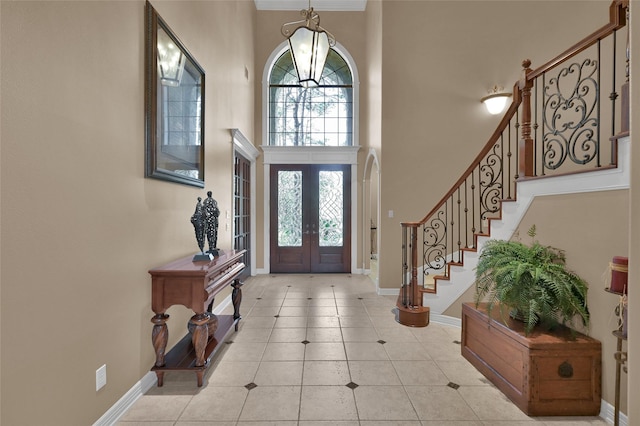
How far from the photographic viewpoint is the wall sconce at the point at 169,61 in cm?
248

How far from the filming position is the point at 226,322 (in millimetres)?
3285

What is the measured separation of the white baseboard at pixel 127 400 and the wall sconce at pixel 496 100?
19.3 ft

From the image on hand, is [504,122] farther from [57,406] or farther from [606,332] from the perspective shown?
[57,406]

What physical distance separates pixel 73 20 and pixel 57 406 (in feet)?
6.69

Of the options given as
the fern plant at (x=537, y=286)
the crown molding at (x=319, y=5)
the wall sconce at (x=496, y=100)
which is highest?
the crown molding at (x=319, y=5)

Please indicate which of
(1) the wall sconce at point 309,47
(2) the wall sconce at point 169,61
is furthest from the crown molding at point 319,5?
(2) the wall sconce at point 169,61

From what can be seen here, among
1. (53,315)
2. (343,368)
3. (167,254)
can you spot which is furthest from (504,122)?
(53,315)

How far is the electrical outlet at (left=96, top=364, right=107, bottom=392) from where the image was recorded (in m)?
1.83

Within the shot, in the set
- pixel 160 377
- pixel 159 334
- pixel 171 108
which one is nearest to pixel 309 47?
pixel 171 108

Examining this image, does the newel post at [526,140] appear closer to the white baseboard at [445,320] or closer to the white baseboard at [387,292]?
the white baseboard at [445,320]

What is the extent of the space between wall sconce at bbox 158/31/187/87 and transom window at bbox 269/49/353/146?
154 inches

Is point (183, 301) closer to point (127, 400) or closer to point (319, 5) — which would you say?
point (127, 400)

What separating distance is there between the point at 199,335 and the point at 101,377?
64 cm

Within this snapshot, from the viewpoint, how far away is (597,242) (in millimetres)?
2080
